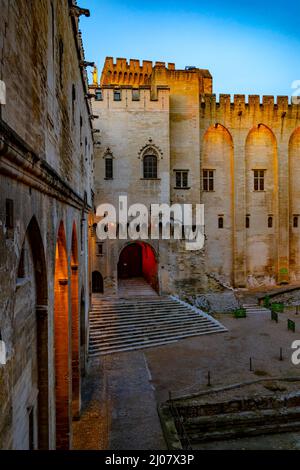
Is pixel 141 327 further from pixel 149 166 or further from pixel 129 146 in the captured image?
pixel 129 146

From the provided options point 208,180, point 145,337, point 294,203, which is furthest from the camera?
point 294,203

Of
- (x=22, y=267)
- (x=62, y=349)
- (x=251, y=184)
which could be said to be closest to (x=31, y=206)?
(x=22, y=267)

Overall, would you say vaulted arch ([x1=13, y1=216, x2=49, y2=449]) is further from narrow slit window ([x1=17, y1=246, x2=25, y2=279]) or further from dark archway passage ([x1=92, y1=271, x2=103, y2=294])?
dark archway passage ([x1=92, y1=271, x2=103, y2=294])

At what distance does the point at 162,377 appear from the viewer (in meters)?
15.0

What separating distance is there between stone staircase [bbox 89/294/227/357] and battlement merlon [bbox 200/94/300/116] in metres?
16.0

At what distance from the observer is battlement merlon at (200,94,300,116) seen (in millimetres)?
30281

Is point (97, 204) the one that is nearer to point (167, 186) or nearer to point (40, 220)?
point (167, 186)

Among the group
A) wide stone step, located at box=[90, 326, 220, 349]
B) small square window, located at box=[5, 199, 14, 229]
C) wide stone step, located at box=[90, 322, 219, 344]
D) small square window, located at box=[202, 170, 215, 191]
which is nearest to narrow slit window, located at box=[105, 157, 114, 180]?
small square window, located at box=[202, 170, 215, 191]

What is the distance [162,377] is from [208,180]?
19.2 meters

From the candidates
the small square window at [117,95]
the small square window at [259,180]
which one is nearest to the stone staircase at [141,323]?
the small square window at [259,180]

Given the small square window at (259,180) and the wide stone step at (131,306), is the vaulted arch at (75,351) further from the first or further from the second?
the small square window at (259,180)

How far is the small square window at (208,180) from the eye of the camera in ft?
101

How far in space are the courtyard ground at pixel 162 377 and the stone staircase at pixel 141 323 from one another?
759mm

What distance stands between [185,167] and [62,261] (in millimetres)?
20007
